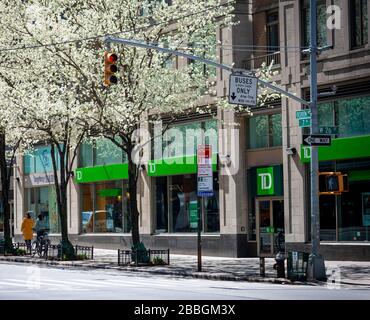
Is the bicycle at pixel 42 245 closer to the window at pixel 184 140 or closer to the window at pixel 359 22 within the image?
the window at pixel 184 140

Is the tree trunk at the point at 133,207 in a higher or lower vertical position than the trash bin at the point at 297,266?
higher

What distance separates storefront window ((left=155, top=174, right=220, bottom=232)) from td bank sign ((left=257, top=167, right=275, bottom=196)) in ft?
7.80

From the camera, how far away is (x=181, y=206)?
36.6m

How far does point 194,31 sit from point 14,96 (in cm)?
826

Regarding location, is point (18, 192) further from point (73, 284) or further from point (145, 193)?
Answer: point (73, 284)

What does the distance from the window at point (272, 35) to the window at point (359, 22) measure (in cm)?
413

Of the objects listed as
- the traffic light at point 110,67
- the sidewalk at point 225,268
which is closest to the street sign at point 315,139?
the sidewalk at point 225,268

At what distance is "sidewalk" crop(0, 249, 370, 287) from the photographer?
2316cm

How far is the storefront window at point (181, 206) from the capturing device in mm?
35094

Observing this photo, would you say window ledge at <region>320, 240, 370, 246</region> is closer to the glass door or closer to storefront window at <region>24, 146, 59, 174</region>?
the glass door

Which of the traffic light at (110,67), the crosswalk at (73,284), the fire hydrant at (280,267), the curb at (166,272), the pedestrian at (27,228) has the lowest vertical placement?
the curb at (166,272)
